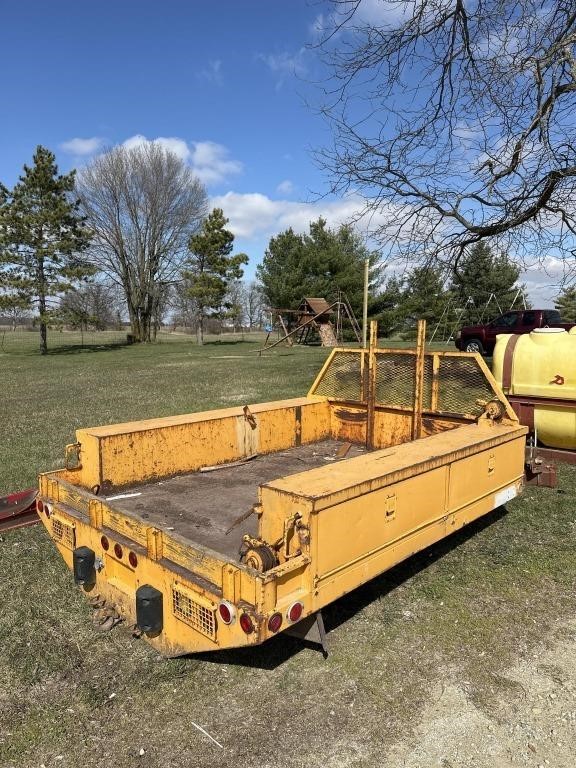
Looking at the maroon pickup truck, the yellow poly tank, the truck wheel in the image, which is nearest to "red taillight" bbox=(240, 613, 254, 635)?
the yellow poly tank

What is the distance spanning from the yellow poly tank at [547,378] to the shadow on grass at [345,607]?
5.36 feet

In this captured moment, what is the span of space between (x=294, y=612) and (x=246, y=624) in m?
0.21

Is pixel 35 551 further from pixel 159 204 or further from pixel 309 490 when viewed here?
pixel 159 204

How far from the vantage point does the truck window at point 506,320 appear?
21.3 m

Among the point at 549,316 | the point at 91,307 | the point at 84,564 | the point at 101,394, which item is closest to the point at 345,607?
the point at 84,564

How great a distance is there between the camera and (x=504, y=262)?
31.2 ft

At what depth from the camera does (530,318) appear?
20.7 meters

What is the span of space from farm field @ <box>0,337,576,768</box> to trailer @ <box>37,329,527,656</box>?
283 mm

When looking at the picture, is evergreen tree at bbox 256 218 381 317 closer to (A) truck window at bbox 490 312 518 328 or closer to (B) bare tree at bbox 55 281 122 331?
(B) bare tree at bbox 55 281 122 331

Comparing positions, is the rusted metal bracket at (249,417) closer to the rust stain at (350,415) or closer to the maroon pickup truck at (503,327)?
the rust stain at (350,415)

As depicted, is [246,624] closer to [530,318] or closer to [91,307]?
[530,318]

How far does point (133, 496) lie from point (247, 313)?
86586mm

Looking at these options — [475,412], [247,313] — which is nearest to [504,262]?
[475,412]

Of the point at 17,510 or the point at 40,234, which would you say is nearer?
the point at 17,510
